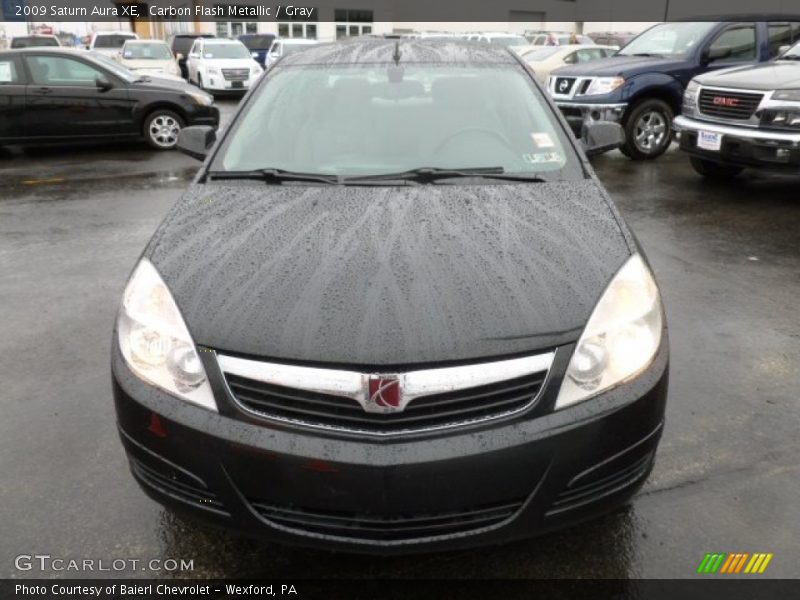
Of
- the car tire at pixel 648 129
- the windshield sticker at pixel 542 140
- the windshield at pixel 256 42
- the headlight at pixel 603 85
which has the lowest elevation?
the car tire at pixel 648 129

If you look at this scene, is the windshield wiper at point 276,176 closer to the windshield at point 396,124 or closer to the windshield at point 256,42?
the windshield at point 396,124

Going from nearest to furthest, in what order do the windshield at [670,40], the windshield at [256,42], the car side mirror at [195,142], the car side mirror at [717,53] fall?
the car side mirror at [195,142]
the car side mirror at [717,53]
the windshield at [670,40]
the windshield at [256,42]

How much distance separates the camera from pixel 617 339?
2.17m

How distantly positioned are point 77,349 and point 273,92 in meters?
1.80

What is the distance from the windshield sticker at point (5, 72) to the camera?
10.2m

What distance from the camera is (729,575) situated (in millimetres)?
2357

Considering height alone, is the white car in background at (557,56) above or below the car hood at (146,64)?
above

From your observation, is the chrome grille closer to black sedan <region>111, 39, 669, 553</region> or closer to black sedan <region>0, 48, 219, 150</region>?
black sedan <region>111, 39, 669, 553</region>

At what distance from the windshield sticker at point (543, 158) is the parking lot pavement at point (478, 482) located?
50.0 inches

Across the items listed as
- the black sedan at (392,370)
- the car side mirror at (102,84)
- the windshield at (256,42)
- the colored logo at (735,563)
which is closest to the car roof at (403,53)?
the black sedan at (392,370)

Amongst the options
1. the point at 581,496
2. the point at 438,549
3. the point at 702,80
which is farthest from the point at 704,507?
the point at 702,80

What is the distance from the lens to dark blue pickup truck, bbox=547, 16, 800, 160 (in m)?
9.36

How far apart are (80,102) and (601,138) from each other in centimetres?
873

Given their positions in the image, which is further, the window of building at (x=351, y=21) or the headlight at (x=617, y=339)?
the window of building at (x=351, y=21)
